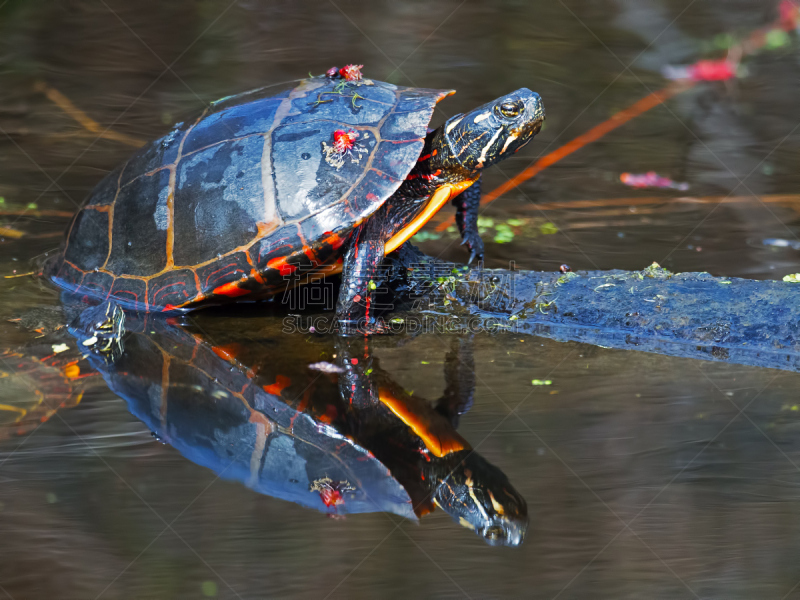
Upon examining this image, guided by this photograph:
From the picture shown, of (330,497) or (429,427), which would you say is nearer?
(330,497)

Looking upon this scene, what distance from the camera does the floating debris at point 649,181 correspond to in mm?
8084

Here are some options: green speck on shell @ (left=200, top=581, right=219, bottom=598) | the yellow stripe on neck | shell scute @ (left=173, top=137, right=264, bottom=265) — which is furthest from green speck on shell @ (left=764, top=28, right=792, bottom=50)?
green speck on shell @ (left=200, top=581, right=219, bottom=598)

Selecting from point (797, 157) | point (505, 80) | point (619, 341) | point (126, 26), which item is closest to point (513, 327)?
point (619, 341)

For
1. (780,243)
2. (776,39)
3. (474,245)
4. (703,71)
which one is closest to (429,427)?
(474,245)

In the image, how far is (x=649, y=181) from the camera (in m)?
8.21

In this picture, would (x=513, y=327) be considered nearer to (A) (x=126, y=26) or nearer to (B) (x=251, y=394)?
(B) (x=251, y=394)

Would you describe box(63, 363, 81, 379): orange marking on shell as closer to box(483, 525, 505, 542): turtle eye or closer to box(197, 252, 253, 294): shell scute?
box(197, 252, 253, 294): shell scute

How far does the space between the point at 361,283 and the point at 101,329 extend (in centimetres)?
184

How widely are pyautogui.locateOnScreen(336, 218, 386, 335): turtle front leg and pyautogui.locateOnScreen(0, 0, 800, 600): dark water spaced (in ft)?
0.88

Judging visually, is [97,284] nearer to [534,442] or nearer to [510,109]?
[510,109]

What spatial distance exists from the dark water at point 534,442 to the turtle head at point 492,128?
1294 millimetres

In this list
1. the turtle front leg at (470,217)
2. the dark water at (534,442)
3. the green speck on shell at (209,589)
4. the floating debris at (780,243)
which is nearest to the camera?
the green speck on shell at (209,589)

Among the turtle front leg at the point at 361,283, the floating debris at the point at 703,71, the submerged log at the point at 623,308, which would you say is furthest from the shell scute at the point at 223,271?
the floating debris at the point at 703,71

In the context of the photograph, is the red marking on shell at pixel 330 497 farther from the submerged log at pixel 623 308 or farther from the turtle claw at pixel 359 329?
the submerged log at pixel 623 308
